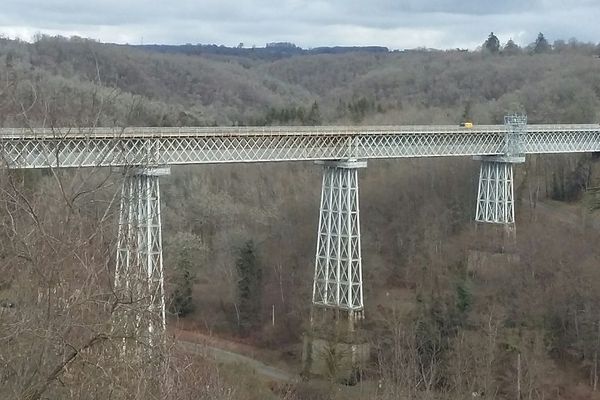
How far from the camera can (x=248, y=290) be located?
3559 cm

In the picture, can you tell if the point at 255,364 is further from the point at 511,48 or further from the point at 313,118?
the point at 511,48

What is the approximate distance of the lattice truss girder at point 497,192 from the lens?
36062mm

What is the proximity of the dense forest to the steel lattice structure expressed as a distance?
1656 mm

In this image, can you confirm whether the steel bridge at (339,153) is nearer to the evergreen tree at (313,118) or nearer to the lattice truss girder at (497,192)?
the lattice truss girder at (497,192)

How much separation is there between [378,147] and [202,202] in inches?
881

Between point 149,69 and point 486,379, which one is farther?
point 149,69

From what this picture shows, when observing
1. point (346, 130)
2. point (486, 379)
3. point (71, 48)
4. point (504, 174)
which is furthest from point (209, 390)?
point (71, 48)

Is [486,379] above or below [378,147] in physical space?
below

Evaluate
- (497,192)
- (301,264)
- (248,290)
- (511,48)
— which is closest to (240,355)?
(248,290)

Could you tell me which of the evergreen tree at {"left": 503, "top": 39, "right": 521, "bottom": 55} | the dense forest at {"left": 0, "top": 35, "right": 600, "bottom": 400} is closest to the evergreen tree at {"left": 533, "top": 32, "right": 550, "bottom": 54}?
the evergreen tree at {"left": 503, "top": 39, "right": 521, "bottom": 55}

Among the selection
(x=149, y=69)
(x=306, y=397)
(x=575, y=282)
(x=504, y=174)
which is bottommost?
(x=306, y=397)

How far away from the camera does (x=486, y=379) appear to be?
21.2 m

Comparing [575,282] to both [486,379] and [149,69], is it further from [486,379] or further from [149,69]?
[149,69]

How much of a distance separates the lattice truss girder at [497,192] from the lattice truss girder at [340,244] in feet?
27.4
